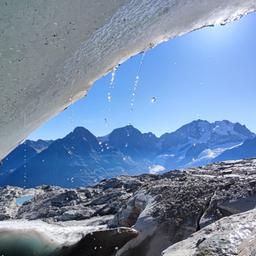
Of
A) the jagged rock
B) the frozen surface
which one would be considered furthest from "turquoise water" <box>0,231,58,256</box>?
the jagged rock

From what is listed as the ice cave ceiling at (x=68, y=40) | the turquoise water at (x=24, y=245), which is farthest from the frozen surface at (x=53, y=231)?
the ice cave ceiling at (x=68, y=40)

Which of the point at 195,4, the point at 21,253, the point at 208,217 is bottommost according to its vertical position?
the point at 208,217

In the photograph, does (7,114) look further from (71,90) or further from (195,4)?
(195,4)

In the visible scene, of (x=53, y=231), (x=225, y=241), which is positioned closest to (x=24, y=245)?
(x=53, y=231)

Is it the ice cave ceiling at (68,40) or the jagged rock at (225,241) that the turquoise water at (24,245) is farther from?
the jagged rock at (225,241)

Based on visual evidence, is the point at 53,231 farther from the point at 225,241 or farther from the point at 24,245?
the point at 225,241

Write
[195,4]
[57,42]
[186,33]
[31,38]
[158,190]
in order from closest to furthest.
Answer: [31,38]
[57,42]
[195,4]
[186,33]
[158,190]

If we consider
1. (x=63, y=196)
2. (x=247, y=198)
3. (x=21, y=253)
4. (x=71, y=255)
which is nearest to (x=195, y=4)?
(x=247, y=198)

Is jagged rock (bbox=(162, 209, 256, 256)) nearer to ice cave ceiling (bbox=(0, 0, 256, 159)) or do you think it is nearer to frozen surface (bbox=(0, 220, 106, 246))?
ice cave ceiling (bbox=(0, 0, 256, 159))

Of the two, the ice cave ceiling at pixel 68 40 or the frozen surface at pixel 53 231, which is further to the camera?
the frozen surface at pixel 53 231
